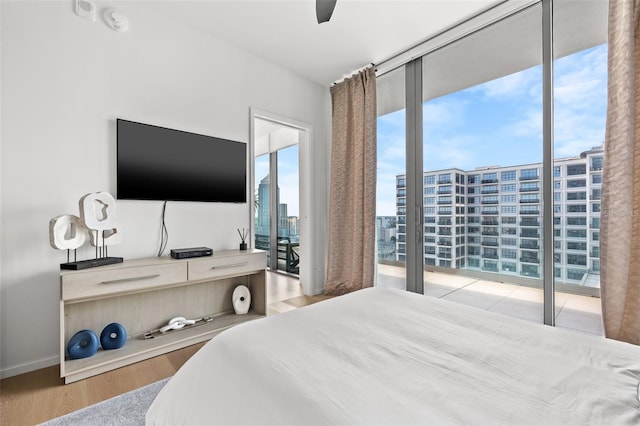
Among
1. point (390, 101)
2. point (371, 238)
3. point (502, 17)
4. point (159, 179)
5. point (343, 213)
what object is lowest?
point (371, 238)

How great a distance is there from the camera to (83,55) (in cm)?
225

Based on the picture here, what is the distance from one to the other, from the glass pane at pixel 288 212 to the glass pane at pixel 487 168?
91.6 inches

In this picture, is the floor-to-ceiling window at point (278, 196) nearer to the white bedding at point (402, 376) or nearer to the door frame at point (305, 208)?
the door frame at point (305, 208)

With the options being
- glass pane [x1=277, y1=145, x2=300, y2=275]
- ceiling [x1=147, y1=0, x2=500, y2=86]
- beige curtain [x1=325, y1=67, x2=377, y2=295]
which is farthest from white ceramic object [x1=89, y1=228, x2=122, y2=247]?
glass pane [x1=277, y1=145, x2=300, y2=275]

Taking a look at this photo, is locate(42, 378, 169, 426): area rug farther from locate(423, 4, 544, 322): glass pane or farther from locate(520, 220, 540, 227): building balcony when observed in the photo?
locate(520, 220, 540, 227): building balcony

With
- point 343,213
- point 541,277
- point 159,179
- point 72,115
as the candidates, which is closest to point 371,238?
point 343,213

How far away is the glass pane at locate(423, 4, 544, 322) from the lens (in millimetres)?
2471

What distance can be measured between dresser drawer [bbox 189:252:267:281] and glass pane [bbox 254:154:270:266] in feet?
8.43

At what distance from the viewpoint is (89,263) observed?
6.59ft

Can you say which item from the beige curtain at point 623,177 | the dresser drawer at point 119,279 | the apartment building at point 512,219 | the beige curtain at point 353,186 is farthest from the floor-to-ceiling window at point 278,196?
the beige curtain at point 623,177

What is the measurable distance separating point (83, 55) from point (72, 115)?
479mm

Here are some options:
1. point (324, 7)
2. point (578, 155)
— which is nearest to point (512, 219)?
point (578, 155)

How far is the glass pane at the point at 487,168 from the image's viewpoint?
247 centimetres

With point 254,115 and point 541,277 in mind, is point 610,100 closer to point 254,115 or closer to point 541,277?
point 541,277
